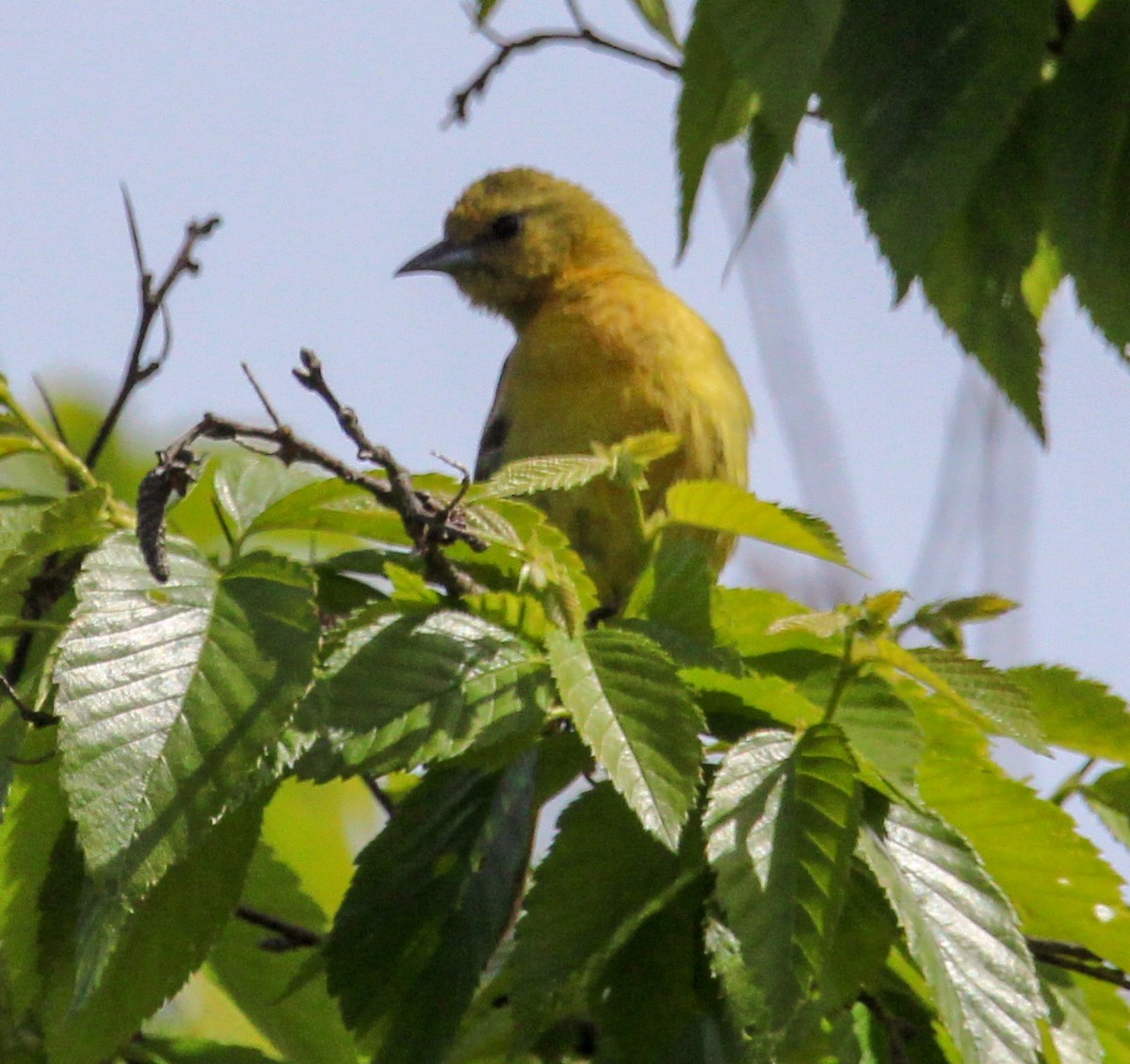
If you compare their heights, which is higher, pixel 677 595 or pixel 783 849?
pixel 677 595

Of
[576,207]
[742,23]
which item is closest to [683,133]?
[742,23]

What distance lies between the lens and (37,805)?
2252 mm

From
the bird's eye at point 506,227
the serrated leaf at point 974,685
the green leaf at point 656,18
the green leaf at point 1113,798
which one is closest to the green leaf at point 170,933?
the serrated leaf at point 974,685

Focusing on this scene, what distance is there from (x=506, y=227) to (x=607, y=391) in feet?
5.11

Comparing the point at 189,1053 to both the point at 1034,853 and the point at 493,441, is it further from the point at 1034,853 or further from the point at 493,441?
the point at 493,441

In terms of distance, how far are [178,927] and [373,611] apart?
502 mm

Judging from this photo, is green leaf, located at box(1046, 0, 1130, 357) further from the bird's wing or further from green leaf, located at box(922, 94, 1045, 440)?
the bird's wing

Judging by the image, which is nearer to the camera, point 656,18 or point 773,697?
point 773,697

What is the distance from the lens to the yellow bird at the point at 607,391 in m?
4.50

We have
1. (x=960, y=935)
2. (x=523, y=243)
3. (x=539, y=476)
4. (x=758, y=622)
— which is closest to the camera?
(x=960, y=935)

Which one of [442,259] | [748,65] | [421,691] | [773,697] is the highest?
Answer: [442,259]

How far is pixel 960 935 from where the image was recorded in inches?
76.9

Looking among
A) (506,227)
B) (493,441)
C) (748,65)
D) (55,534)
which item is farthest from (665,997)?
(506,227)

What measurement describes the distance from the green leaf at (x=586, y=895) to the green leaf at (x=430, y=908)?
17 cm
